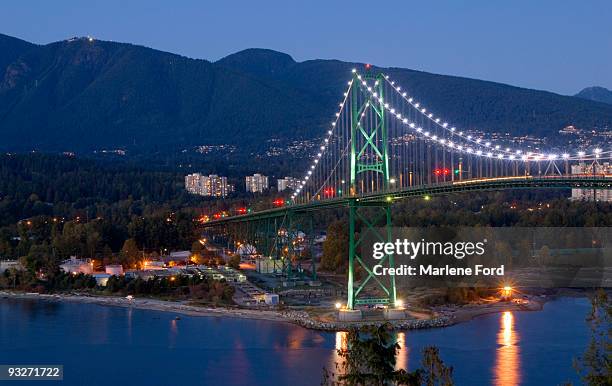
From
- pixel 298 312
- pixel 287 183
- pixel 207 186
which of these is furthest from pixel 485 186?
pixel 207 186

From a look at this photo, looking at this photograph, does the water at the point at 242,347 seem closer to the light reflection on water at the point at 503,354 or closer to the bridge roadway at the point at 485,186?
the light reflection on water at the point at 503,354

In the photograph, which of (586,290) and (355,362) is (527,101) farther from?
(355,362)

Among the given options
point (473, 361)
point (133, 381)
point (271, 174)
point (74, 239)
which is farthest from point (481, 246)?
point (271, 174)

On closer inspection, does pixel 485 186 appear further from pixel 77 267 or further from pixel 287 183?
pixel 287 183

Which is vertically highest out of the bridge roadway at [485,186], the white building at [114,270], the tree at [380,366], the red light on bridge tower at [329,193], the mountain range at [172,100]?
the mountain range at [172,100]

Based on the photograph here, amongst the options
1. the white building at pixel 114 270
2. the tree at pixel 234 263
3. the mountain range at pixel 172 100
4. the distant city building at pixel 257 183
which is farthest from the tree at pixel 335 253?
the mountain range at pixel 172 100

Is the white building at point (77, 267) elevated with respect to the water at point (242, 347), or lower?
elevated
